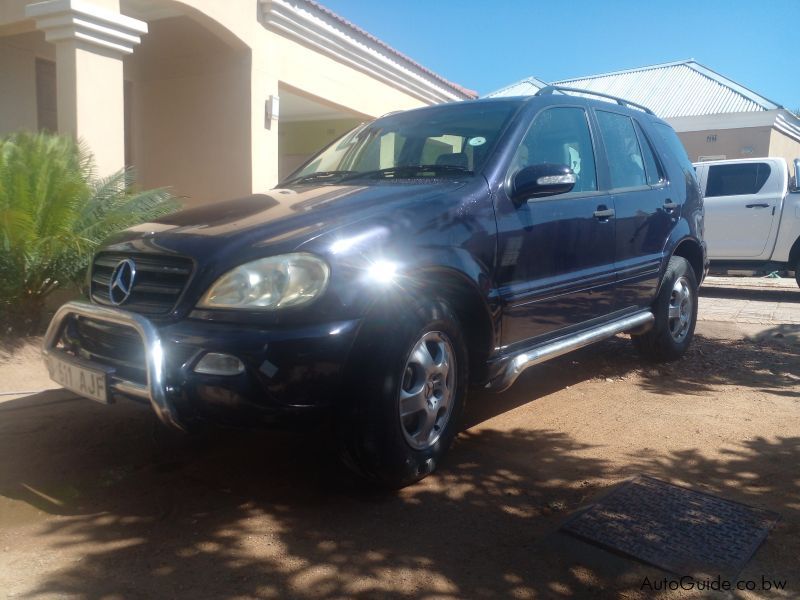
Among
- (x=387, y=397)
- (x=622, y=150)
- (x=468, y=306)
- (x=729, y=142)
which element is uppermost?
(x=729, y=142)

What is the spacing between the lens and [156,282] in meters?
3.15

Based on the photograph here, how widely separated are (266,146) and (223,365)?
23.3 feet

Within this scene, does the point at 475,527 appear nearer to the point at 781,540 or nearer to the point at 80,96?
the point at 781,540

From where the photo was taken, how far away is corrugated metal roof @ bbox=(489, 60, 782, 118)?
24208mm

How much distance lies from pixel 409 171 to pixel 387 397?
1.58 meters

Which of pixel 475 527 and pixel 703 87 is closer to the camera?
pixel 475 527

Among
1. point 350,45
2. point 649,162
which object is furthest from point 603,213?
point 350,45

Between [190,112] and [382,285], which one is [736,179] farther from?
[382,285]

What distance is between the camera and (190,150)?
9.77 m

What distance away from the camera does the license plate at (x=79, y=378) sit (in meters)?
3.03

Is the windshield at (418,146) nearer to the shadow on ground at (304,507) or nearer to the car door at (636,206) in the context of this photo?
the car door at (636,206)

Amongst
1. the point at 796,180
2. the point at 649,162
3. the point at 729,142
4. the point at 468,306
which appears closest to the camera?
the point at 468,306

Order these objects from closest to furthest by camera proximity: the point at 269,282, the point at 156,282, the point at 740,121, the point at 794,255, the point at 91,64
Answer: the point at 269,282
the point at 156,282
the point at 91,64
the point at 794,255
the point at 740,121

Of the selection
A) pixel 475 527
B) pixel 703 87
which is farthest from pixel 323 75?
pixel 703 87
